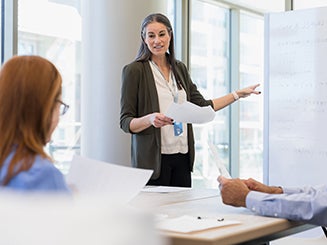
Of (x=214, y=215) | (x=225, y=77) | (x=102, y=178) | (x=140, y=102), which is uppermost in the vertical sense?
(x=225, y=77)

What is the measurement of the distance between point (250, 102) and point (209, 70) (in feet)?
2.50

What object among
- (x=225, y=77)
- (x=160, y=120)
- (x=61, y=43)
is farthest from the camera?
(x=225, y=77)

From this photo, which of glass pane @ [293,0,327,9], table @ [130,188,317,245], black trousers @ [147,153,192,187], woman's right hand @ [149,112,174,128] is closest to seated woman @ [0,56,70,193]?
table @ [130,188,317,245]

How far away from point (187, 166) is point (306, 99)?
5.38 feet

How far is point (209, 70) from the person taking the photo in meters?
5.51

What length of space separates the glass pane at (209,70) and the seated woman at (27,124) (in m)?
4.16

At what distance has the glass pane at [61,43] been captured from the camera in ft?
12.4

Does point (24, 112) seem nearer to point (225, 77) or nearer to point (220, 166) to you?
point (220, 166)

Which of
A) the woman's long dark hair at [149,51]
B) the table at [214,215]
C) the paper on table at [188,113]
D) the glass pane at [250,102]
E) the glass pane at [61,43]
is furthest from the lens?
the glass pane at [250,102]

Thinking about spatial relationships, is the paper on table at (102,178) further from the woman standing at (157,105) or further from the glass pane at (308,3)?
the glass pane at (308,3)

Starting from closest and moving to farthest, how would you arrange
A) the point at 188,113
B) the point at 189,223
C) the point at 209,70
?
the point at 189,223 < the point at 188,113 < the point at 209,70

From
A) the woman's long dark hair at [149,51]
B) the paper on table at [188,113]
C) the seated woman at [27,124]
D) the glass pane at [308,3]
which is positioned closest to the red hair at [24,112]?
the seated woman at [27,124]

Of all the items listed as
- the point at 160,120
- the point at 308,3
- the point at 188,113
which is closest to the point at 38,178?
the point at 188,113

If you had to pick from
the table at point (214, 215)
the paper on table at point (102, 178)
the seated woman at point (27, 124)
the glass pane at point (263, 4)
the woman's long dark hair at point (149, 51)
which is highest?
the glass pane at point (263, 4)
